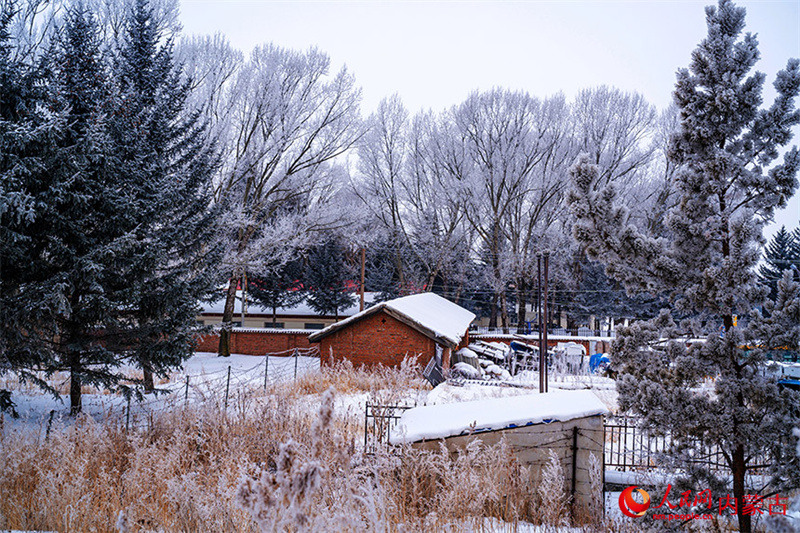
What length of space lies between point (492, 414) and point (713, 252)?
3.38 meters

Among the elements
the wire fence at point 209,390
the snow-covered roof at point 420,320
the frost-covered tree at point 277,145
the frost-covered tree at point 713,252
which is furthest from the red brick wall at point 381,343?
the frost-covered tree at point 713,252

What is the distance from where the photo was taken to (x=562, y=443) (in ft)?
21.9

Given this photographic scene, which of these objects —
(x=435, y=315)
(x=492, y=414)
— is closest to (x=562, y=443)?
(x=492, y=414)

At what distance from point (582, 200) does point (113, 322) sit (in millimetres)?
8803

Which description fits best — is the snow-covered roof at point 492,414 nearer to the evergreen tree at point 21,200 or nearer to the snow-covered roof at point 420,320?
the evergreen tree at point 21,200

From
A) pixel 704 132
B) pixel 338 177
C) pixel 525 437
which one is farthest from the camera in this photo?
pixel 338 177

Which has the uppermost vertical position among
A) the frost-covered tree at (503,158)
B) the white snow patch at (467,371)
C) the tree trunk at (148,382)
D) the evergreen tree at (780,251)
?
the frost-covered tree at (503,158)

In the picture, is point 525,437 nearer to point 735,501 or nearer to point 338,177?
point 735,501

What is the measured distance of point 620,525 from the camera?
5.28 meters

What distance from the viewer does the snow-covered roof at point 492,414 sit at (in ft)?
21.0

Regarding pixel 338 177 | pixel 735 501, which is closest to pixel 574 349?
pixel 338 177

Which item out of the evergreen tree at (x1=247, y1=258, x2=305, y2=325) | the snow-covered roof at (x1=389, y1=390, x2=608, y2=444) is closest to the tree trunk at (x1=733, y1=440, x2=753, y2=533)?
the snow-covered roof at (x1=389, y1=390, x2=608, y2=444)

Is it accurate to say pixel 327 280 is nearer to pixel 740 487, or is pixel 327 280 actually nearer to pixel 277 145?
pixel 277 145

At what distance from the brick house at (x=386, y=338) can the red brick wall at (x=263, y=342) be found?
7.16 metres
